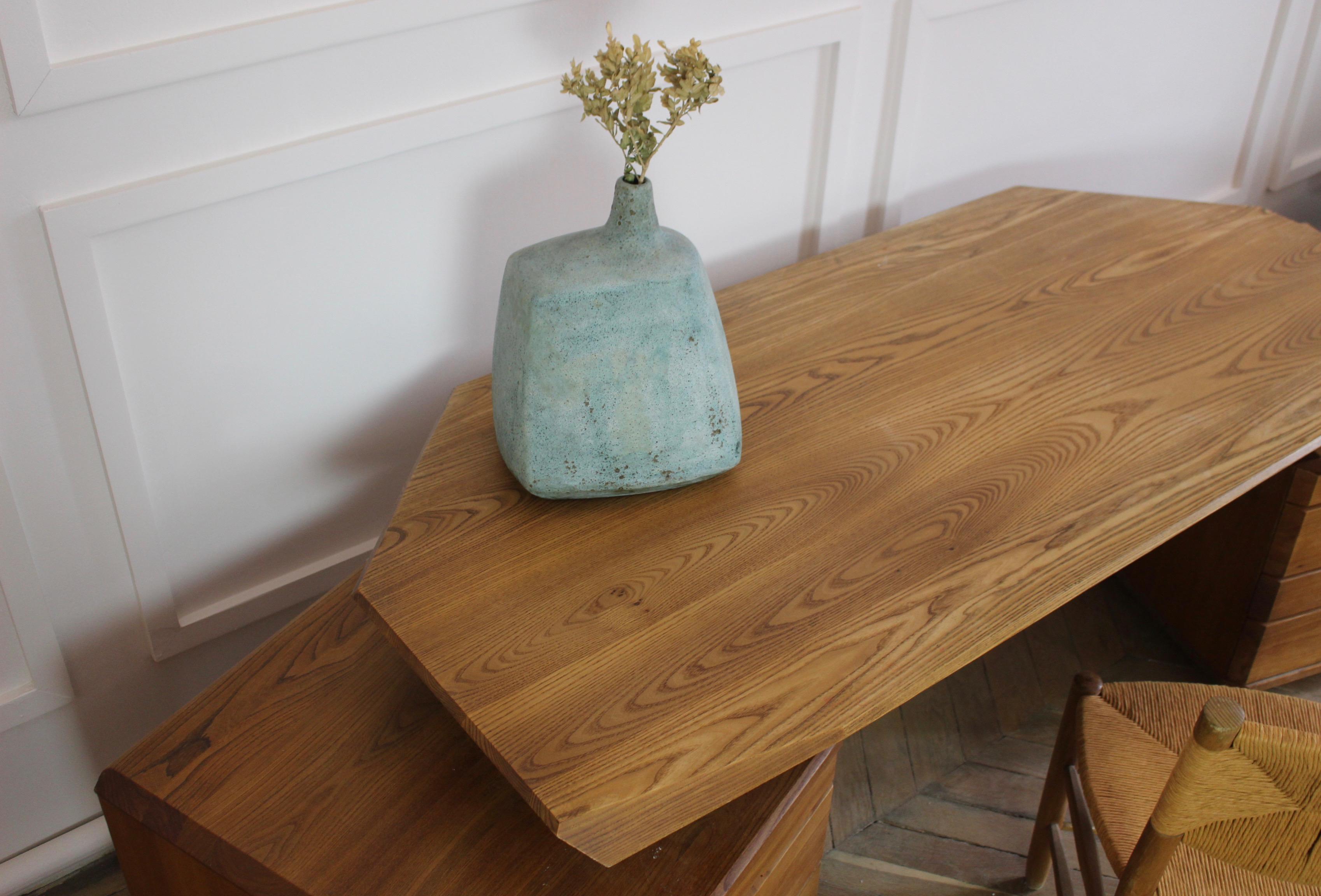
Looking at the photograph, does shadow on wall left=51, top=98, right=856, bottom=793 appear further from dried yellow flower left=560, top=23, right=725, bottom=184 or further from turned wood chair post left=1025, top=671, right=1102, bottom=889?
turned wood chair post left=1025, top=671, right=1102, bottom=889

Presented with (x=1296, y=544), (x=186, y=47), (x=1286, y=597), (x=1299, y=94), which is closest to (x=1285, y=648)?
(x=1286, y=597)

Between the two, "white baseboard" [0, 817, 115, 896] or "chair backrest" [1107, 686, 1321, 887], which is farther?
"white baseboard" [0, 817, 115, 896]

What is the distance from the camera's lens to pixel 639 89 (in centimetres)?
87

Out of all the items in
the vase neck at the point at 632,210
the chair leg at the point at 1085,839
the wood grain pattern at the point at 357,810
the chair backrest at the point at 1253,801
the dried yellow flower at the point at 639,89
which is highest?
the dried yellow flower at the point at 639,89

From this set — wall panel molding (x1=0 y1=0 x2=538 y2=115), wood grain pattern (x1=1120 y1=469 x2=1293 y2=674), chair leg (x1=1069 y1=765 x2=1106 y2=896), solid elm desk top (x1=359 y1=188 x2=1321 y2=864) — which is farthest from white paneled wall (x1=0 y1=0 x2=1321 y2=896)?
chair leg (x1=1069 y1=765 x2=1106 y2=896)

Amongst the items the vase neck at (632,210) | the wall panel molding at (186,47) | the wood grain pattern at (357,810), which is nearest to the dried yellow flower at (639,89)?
the vase neck at (632,210)

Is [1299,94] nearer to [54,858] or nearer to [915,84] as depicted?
[915,84]

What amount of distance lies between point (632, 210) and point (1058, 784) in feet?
2.63

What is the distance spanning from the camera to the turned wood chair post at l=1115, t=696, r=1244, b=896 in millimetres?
702

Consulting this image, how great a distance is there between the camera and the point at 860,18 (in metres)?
1.36

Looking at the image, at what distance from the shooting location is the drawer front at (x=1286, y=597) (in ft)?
4.65

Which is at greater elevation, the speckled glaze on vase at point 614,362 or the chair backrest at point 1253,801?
the speckled glaze on vase at point 614,362

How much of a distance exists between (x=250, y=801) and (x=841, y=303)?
85cm

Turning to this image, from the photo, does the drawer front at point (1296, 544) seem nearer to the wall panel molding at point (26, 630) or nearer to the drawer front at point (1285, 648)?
the drawer front at point (1285, 648)
